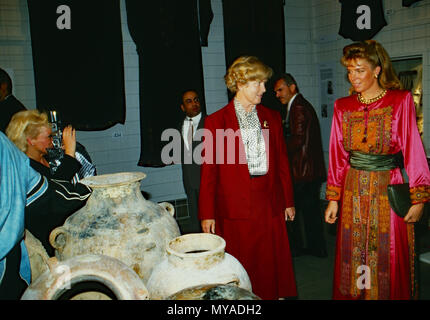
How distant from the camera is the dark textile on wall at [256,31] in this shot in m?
5.27

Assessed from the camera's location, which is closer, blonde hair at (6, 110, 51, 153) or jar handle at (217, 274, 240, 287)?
jar handle at (217, 274, 240, 287)

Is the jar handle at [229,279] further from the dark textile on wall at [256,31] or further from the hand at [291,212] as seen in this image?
the dark textile on wall at [256,31]

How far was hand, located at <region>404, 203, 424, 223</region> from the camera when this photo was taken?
2.40 meters

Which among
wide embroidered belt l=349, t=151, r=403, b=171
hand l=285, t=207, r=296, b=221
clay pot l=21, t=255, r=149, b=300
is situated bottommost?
hand l=285, t=207, r=296, b=221

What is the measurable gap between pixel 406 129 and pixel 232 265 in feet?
5.21

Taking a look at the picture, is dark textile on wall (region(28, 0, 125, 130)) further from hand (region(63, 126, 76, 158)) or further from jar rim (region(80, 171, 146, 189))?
jar rim (region(80, 171, 146, 189))

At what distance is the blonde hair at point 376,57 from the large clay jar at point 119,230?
61.8 inches

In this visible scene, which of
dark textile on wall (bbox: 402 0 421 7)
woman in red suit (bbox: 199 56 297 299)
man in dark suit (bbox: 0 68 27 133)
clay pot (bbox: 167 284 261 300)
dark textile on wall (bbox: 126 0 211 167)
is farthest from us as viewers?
dark textile on wall (bbox: 126 0 211 167)

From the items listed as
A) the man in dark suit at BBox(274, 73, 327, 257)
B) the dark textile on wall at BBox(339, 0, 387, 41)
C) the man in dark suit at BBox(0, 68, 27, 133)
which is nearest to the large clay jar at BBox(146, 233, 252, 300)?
the man in dark suit at BBox(274, 73, 327, 257)

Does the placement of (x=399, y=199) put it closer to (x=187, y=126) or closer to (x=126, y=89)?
(x=187, y=126)

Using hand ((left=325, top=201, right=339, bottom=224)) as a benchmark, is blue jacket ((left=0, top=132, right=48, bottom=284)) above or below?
above

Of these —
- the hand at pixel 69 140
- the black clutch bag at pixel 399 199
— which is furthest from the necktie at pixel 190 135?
the black clutch bag at pixel 399 199

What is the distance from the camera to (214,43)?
6.12 m

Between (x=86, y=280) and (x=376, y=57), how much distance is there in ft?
6.91
